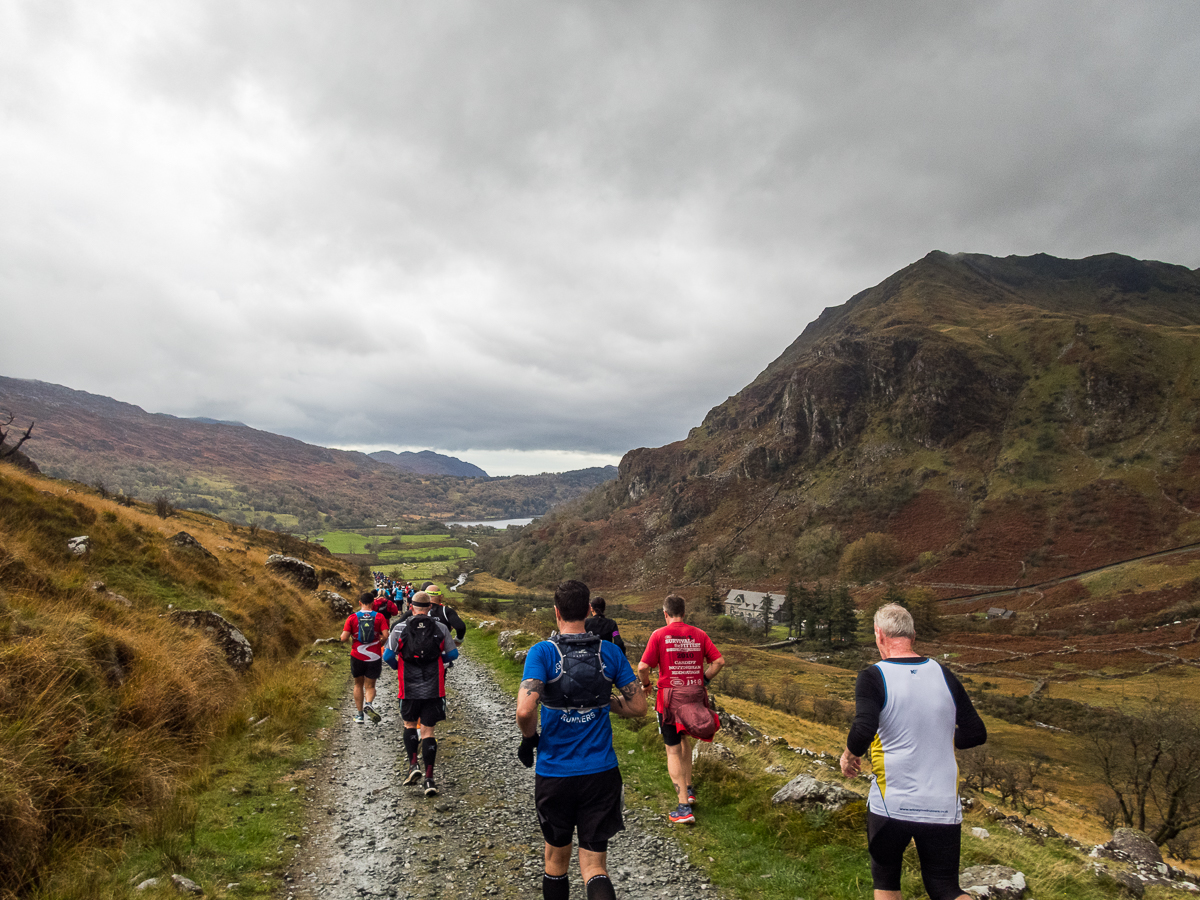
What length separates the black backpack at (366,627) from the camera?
12.1 metres

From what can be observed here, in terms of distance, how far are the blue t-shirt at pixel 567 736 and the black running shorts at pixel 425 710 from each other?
4.91 meters

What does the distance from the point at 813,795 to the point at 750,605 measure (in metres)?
130

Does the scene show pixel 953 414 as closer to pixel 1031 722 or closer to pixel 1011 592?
pixel 1011 592

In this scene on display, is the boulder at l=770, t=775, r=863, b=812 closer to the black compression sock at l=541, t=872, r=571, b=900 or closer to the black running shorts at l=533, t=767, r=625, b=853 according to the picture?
the black running shorts at l=533, t=767, r=625, b=853

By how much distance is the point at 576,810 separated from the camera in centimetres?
468

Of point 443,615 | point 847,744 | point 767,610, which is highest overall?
point 847,744

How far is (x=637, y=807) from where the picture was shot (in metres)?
8.12

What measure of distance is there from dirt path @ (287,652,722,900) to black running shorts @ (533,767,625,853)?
200 centimetres

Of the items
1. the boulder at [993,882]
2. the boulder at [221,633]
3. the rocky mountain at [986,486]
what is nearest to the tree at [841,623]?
the rocky mountain at [986,486]

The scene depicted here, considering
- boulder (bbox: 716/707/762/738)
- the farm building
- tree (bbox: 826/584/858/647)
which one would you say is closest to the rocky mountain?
the farm building

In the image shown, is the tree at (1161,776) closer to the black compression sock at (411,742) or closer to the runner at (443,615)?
the runner at (443,615)

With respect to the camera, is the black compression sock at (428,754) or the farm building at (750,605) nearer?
the black compression sock at (428,754)

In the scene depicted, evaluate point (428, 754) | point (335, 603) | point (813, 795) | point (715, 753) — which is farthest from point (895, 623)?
point (335, 603)

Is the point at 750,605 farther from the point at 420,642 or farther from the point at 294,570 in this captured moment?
the point at 420,642
